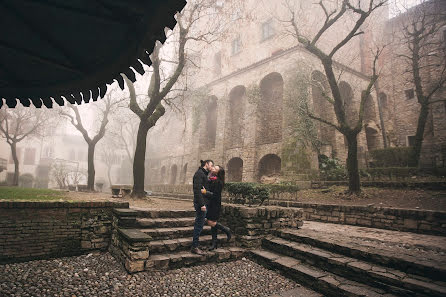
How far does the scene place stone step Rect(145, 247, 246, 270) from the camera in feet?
13.0

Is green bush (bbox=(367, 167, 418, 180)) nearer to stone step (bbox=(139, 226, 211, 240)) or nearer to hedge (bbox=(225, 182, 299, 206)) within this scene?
hedge (bbox=(225, 182, 299, 206))

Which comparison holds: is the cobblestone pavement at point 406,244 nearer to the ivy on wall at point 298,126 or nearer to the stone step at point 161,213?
the stone step at point 161,213

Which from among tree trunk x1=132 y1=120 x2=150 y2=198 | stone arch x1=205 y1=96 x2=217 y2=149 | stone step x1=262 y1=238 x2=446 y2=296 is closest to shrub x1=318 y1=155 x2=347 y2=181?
stone step x1=262 y1=238 x2=446 y2=296

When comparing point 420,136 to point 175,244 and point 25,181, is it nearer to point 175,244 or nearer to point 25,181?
point 175,244

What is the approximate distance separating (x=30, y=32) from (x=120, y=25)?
1.79ft

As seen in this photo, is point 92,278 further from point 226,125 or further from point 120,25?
point 226,125

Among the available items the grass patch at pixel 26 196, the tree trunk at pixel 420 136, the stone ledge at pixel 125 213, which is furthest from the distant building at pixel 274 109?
the grass patch at pixel 26 196

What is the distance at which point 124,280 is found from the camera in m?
3.61

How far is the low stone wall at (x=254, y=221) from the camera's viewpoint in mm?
5145

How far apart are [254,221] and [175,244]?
5.84 feet

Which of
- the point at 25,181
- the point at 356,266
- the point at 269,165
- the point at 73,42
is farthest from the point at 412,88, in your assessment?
the point at 25,181

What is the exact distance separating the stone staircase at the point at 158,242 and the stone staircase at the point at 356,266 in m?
0.99

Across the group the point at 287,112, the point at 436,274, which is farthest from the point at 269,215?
the point at 287,112

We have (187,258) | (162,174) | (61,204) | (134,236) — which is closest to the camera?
(134,236)
